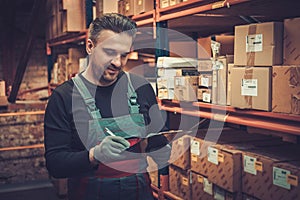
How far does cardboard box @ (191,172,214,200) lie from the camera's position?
107 inches

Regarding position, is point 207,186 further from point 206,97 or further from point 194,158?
point 206,97

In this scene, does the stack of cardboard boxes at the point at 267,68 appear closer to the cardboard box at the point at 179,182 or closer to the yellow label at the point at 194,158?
the yellow label at the point at 194,158

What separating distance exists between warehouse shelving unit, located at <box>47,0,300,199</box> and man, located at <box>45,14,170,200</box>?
0.51 meters

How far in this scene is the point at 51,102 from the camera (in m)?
2.04

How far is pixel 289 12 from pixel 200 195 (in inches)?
50.8

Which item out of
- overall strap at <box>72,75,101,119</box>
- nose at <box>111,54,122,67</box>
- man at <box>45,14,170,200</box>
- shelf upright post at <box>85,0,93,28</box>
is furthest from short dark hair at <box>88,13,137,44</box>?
shelf upright post at <box>85,0,93,28</box>

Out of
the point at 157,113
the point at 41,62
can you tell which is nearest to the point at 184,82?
the point at 157,113

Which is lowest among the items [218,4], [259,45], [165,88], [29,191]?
[29,191]

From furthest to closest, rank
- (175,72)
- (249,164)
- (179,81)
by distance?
(175,72) < (179,81) < (249,164)

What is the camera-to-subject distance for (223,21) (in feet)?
10.1

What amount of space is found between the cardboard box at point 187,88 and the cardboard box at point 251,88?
0.50 metres

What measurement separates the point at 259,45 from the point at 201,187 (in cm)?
107

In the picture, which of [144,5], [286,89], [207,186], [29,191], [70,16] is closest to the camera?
[286,89]

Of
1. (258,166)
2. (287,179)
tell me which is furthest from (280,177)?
(258,166)
